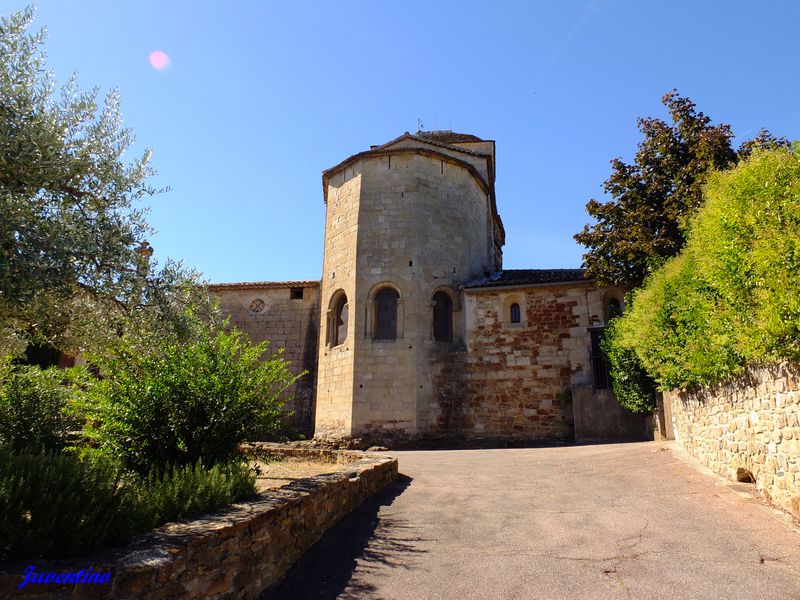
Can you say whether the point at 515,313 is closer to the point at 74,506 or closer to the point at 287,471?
the point at 287,471

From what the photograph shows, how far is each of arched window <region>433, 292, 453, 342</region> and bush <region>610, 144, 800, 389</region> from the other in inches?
322

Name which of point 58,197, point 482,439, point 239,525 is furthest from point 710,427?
point 58,197

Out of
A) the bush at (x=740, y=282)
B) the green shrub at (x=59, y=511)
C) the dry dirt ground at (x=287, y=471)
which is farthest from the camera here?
the dry dirt ground at (x=287, y=471)

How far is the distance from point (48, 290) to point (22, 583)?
3.21m

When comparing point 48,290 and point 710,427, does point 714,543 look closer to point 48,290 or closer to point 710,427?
point 710,427

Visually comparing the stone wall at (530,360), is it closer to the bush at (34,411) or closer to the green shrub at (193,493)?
the bush at (34,411)

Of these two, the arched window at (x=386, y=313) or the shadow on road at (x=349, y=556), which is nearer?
the shadow on road at (x=349, y=556)

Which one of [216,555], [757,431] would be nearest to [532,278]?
[757,431]

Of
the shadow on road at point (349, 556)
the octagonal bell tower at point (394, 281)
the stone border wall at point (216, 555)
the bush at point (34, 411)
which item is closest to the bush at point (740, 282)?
the shadow on road at point (349, 556)

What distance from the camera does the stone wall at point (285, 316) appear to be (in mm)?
19688

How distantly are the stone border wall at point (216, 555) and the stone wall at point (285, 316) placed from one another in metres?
13.6

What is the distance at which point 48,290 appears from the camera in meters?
5.05

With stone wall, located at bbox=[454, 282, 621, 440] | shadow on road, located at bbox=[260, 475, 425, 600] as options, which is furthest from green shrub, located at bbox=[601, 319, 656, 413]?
shadow on road, located at bbox=[260, 475, 425, 600]

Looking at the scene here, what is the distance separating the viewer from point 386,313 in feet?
→ 54.9
